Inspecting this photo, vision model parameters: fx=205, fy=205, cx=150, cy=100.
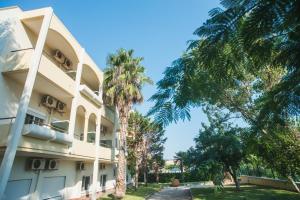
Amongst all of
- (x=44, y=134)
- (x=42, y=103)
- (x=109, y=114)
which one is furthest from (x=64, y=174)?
(x=109, y=114)

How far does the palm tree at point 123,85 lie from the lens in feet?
60.9

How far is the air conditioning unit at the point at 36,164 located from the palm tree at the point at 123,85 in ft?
24.4

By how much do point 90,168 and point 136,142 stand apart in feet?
34.1

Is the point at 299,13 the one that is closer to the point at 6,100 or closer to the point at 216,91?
the point at 216,91

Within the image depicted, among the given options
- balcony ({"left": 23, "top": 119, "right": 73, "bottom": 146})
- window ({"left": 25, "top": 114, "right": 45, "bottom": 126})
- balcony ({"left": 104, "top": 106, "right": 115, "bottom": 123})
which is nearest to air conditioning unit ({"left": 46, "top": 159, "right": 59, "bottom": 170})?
balcony ({"left": 23, "top": 119, "right": 73, "bottom": 146})

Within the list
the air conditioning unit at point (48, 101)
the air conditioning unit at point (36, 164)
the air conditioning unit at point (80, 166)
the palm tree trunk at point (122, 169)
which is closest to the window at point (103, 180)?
the palm tree trunk at point (122, 169)

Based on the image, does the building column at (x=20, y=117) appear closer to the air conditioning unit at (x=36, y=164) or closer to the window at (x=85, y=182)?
the air conditioning unit at (x=36, y=164)

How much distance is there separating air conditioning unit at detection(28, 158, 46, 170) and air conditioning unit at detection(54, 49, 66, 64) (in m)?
6.81

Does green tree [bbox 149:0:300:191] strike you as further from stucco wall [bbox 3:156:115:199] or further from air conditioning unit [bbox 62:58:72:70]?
air conditioning unit [bbox 62:58:72:70]

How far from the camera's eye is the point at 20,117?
8.85 m

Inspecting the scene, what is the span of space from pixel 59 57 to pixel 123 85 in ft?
19.6

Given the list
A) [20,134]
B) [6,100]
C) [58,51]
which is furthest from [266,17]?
[58,51]

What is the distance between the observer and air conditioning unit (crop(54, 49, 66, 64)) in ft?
46.6

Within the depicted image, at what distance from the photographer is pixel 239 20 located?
145 cm
